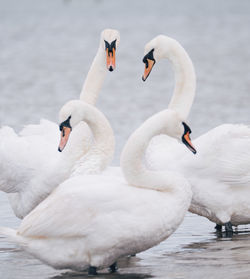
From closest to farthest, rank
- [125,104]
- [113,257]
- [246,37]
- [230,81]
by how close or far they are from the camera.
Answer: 1. [113,257]
2. [125,104]
3. [230,81]
4. [246,37]

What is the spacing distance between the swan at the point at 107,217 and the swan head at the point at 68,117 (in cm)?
73

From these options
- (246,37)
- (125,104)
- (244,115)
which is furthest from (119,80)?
(246,37)

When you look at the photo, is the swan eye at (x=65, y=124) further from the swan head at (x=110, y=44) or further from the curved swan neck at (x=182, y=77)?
the curved swan neck at (x=182, y=77)

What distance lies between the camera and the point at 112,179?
24.7 feet

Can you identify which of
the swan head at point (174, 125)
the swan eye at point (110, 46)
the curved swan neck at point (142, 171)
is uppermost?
the swan eye at point (110, 46)

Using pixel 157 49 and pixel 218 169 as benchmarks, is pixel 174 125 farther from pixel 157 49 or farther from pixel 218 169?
pixel 157 49

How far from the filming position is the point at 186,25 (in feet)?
172

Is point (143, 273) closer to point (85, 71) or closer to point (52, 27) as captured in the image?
point (85, 71)

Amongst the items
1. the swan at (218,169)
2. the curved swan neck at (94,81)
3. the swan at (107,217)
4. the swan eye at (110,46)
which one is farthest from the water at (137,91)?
the swan eye at (110,46)

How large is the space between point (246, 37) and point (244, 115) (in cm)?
2304

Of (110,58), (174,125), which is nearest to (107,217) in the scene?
(174,125)

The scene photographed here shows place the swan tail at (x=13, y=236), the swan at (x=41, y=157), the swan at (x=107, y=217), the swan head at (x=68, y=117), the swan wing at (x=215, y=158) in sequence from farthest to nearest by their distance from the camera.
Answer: the swan wing at (x=215, y=158) < the swan at (x=41, y=157) < the swan head at (x=68, y=117) < the swan tail at (x=13, y=236) < the swan at (x=107, y=217)

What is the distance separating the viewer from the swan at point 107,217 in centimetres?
711

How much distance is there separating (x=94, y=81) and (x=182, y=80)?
103cm
